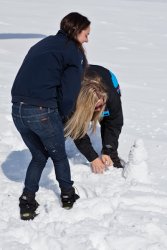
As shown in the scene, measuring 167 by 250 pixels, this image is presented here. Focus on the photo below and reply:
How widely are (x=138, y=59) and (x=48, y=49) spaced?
875cm

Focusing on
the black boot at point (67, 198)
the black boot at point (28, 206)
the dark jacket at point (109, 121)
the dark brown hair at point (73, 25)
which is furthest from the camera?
the dark jacket at point (109, 121)

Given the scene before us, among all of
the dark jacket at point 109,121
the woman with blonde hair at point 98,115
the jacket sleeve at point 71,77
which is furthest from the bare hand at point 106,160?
the jacket sleeve at point 71,77

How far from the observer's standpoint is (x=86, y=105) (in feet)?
12.9

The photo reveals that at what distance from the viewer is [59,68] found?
3336mm

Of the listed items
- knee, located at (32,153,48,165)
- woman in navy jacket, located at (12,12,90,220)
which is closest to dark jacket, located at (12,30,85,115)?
woman in navy jacket, located at (12,12,90,220)

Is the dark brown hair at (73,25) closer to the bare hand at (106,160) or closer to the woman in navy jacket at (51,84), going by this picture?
the woman in navy jacket at (51,84)

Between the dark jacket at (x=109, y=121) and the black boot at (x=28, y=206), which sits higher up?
the dark jacket at (x=109, y=121)

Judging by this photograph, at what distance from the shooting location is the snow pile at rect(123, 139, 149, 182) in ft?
14.0

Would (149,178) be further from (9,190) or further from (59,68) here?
(59,68)

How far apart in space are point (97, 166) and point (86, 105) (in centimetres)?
74

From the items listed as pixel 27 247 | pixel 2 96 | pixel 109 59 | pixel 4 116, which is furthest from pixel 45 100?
pixel 109 59

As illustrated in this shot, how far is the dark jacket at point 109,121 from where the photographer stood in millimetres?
4418

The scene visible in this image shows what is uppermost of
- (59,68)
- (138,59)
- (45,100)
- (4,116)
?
(59,68)

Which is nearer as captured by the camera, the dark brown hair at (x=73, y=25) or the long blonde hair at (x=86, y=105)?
the dark brown hair at (x=73, y=25)
